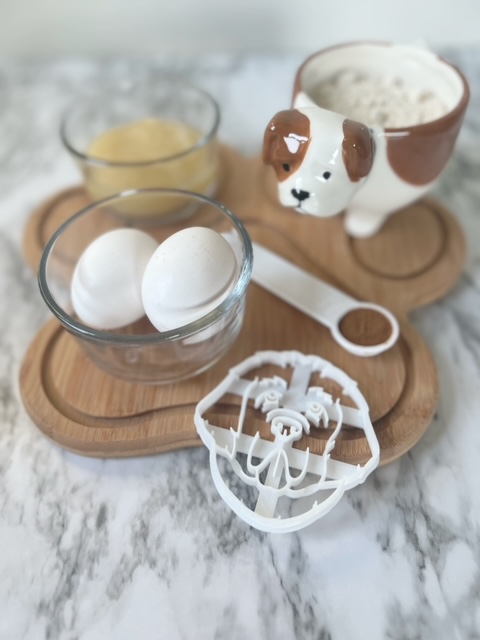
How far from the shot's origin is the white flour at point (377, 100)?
0.64 metres

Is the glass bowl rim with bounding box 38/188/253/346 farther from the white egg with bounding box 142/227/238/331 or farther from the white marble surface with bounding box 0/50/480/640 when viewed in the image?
the white marble surface with bounding box 0/50/480/640

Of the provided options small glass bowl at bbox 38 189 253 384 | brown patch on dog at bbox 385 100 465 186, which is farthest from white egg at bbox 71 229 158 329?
brown patch on dog at bbox 385 100 465 186

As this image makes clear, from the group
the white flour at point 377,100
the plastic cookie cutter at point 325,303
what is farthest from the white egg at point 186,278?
the white flour at point 377,100

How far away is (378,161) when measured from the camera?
602 millimetres

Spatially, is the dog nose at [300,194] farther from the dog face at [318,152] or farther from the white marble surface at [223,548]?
the white marble surface at [223,548]

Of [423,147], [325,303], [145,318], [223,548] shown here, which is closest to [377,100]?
[423,147]

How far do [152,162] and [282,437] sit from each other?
37 cm

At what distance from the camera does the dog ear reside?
525 mm

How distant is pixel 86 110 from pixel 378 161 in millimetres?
479

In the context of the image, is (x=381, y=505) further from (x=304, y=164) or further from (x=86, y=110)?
(x=86, y=110)

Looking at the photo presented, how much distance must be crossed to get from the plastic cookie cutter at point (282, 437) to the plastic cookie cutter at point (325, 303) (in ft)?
0.16

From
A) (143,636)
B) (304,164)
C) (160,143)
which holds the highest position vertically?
(304,164)

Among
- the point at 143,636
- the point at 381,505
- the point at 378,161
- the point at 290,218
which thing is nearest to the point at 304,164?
the point at 378,161

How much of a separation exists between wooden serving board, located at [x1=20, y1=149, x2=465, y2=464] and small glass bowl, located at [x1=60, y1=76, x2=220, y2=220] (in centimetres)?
7
